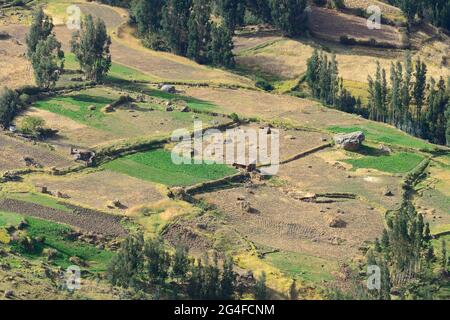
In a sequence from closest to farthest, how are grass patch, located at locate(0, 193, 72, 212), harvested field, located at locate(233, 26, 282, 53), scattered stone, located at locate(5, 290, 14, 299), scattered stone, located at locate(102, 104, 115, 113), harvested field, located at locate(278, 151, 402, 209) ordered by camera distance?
scattered stone, located at locate(5, 290, 14, 299) < grass patch, located at locate(0, 193, 72, 212) < harvested field, located at locate(278, 151, 402, 209) < scattered stone, located at locate(102, 104, 115, 113) < harvested field, located at locate(233, 26, 282, 53)

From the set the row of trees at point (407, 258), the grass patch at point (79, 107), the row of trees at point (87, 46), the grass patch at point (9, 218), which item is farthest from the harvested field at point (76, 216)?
the row of trees at point (87, 46)

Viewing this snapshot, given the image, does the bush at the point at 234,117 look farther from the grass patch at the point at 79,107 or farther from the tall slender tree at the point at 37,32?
the tall slender tree at the point at 37,32

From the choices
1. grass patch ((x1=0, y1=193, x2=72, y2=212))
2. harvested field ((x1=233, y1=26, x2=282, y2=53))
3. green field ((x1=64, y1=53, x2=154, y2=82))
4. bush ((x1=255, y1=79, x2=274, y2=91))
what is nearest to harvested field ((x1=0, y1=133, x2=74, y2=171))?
grass patch ((x1=0, y1=193, x2=72, y2=212))

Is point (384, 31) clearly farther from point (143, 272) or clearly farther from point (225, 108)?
point (143, 272)

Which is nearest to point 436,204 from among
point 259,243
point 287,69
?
point 259,243

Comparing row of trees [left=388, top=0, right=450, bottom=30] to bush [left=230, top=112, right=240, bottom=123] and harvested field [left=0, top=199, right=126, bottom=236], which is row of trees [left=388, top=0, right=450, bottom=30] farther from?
harvested field [left=0, top=199, right=126, bottom=236]

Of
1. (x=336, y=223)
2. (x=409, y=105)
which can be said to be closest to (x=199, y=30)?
(x=409, y=105)
